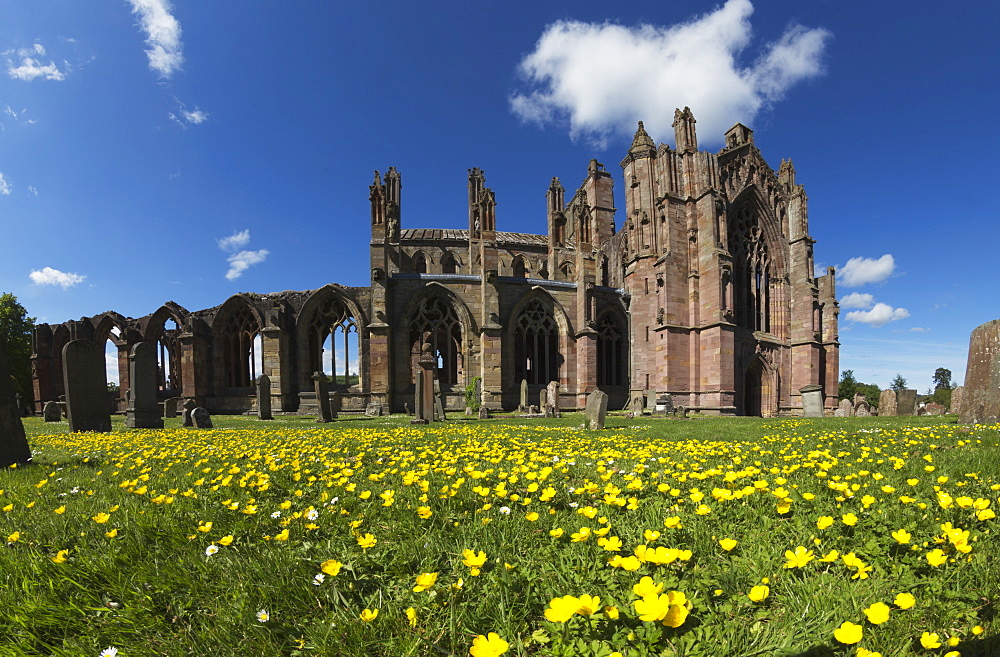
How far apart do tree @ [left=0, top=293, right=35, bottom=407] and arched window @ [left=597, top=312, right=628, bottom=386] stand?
4028cm

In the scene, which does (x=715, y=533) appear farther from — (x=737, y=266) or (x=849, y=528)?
(x=737, y=266)

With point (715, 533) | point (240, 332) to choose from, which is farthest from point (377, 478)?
point (240, 332)

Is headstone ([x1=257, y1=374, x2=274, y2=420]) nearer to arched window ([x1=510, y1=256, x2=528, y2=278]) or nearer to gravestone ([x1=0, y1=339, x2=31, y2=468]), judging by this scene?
gravestone ([x1=0, y1=339, x2=31, y2=468])

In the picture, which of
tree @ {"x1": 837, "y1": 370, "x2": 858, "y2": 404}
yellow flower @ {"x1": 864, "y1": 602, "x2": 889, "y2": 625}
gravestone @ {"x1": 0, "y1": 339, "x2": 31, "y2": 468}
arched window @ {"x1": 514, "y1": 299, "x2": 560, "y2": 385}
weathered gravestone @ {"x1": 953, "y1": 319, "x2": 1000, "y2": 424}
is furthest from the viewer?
tree @ {"x1": 837, "y1": 370, "x2": 858, "y2": 404}

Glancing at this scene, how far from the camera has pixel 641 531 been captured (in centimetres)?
236

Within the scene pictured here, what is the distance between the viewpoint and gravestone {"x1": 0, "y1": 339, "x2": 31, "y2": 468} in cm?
540

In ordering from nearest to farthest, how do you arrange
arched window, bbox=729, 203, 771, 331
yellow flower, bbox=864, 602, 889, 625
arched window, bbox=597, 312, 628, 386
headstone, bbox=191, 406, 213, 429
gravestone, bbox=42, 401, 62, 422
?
yellow flower, bbox=864, 602, 889, 625 → headstone, bbox=191, 406, 213, 429 → gravestone, bbox=42, 401, 62, 422 → arched window, bbox=597, 312, 628, 386 → arched window, bbox=729, 203, 771, 331

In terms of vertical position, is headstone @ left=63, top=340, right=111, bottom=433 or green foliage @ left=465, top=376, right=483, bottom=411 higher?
headstone @ left=63, top=340, right=111, bottom=433

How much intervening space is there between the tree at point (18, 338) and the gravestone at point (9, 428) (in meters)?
36.8

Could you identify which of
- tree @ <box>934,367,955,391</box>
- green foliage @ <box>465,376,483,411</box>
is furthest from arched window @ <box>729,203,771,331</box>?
tree @ <box>934,367,955,391</box>

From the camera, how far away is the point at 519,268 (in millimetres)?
36125

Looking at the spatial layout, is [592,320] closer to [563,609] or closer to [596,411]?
[596,411]

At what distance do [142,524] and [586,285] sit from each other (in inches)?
869

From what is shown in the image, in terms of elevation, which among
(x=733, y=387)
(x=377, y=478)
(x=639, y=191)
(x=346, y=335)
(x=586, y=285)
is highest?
(x=639, y=191)
